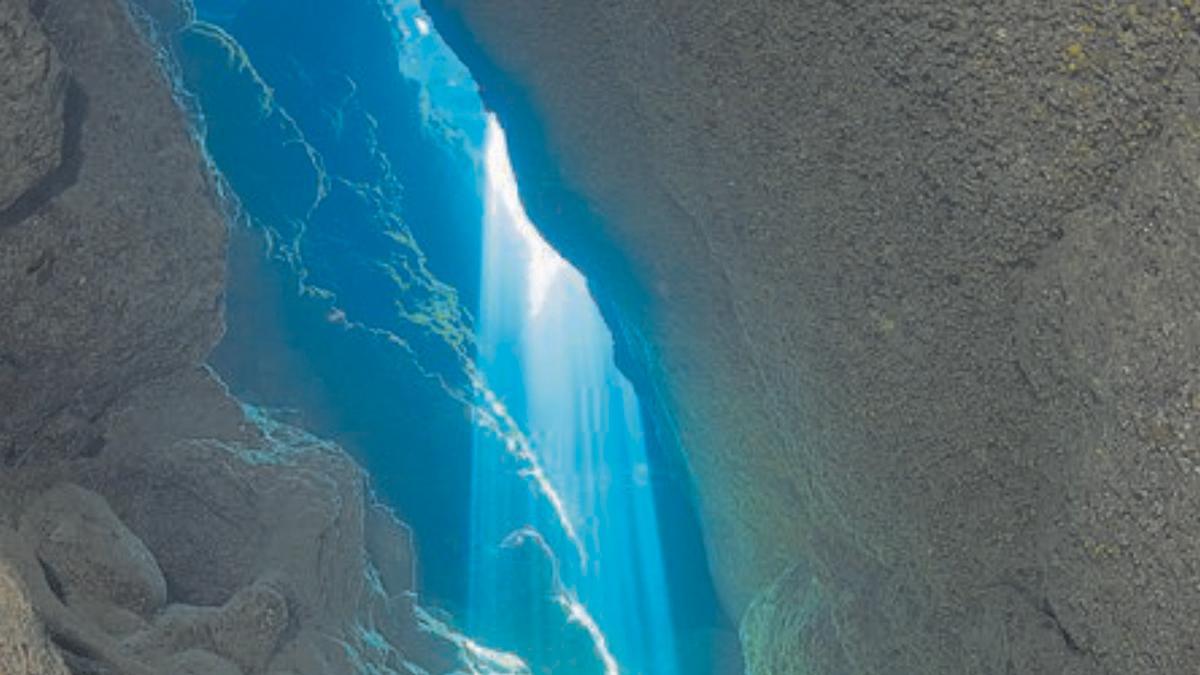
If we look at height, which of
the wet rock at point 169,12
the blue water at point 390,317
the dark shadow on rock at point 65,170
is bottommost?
the blue water at point 390,317

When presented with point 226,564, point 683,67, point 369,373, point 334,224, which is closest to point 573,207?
point 683,67

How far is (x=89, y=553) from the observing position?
13.1 feet

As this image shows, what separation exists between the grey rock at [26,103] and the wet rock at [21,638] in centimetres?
202

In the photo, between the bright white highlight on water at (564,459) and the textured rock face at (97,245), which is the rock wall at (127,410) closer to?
the textured rock face at (97,245)

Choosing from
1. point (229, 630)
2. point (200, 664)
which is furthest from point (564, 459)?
point (200, 664)

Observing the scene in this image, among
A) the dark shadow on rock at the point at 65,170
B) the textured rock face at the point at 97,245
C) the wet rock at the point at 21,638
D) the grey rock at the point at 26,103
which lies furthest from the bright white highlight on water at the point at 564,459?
the wet rock at the point at 21,638

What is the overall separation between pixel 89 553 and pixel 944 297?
12.1 feet

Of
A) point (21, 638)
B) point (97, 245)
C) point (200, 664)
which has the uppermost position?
point (97, 245)

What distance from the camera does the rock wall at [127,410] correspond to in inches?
146

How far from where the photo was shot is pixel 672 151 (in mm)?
4879

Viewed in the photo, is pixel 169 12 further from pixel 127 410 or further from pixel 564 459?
pixel 564 459

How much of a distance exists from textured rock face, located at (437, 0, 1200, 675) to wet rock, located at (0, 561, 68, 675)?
264 centimetres

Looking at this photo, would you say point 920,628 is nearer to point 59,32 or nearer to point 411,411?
point 59,32

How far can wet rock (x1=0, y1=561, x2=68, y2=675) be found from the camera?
1825mm
